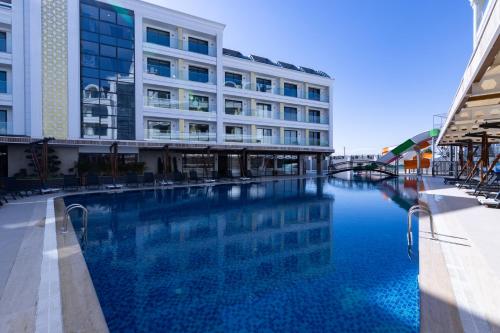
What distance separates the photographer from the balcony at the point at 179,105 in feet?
66.9

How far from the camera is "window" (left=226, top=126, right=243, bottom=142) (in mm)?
23180

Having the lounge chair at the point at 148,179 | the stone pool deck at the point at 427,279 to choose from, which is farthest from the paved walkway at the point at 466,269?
the lounge chair at the point at 148,179

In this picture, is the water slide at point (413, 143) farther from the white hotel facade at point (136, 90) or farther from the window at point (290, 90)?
the window at point (290, 90)

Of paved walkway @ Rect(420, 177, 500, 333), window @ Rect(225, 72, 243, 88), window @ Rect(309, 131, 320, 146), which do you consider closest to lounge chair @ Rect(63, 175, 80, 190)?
window @ Rect(225, 72, 243, 88)

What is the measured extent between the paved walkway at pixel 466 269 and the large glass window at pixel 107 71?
63.2ft

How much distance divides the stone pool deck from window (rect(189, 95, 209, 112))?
16.2m

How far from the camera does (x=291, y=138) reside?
2538 centimetres

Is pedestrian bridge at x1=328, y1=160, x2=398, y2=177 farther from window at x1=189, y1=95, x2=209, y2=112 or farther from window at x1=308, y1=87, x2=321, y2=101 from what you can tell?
window at x1=189, y1=95, x2=209, y2=112

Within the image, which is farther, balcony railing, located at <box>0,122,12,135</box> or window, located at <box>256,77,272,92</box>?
window, located at <box>256,77,272,92</box>

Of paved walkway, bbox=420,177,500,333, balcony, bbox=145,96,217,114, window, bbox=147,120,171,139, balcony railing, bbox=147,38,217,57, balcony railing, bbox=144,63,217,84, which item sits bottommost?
paved walkway, bbox=420,177,500,333

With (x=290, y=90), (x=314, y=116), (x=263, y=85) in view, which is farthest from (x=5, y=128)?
(x=314, y=116)

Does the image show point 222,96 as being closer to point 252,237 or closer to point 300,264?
point 252,237

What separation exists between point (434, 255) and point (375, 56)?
20919 mm

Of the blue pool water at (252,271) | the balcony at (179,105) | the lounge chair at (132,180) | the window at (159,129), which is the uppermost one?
the balcony at (179,105)
